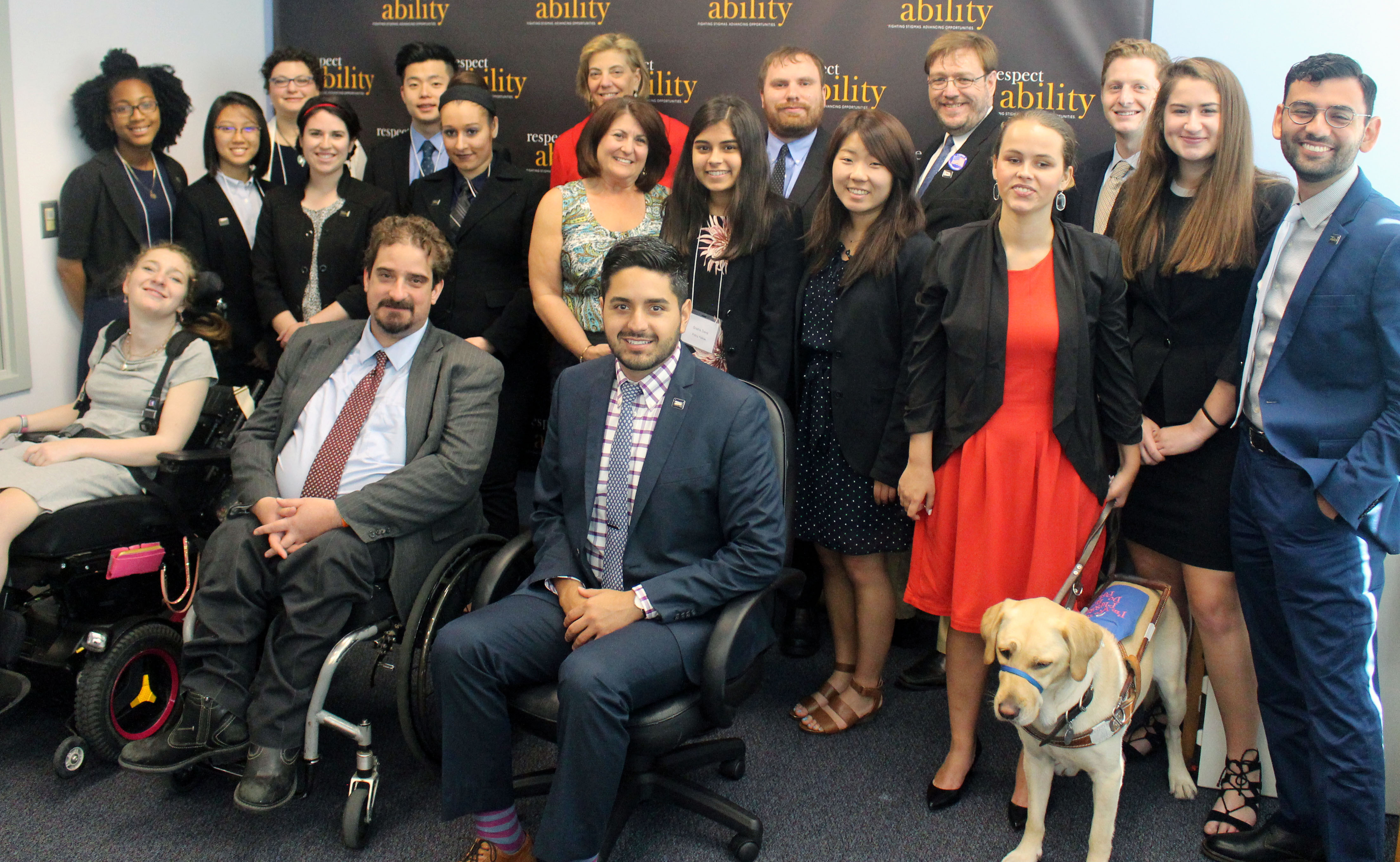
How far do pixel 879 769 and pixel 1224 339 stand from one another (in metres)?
1.38

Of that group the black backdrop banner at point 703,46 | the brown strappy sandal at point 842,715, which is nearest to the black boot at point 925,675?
the brown strappy sandal at point 842,715

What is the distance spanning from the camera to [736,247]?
282 cm

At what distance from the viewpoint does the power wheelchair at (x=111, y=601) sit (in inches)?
102

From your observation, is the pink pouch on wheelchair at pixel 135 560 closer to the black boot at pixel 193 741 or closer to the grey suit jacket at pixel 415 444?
the grey suit jacket at pixel 415 444

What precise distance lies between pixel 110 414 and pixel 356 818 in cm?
140

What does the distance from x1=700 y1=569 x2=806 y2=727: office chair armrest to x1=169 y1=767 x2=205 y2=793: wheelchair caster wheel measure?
1.37 m

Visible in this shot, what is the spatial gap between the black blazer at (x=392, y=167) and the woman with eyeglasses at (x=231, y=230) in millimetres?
398

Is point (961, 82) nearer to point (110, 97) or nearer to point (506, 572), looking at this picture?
point (506, 572)

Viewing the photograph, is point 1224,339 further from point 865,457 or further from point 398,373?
point 398,373

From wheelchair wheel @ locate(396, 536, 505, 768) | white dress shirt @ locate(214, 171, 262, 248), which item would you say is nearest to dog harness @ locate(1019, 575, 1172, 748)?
wheelchair wheel @ locate(396, 536, 505, 768)

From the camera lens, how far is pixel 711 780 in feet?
8.85

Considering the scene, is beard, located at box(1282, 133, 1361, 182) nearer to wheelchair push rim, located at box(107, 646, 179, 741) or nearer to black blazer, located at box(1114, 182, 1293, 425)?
black blazer, located at box(1114, 182, 1293, 425)

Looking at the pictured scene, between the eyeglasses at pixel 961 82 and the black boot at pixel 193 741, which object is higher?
the eyeglasses at pixel 961 82

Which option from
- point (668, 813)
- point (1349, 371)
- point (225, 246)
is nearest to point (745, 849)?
point (668, 813)
